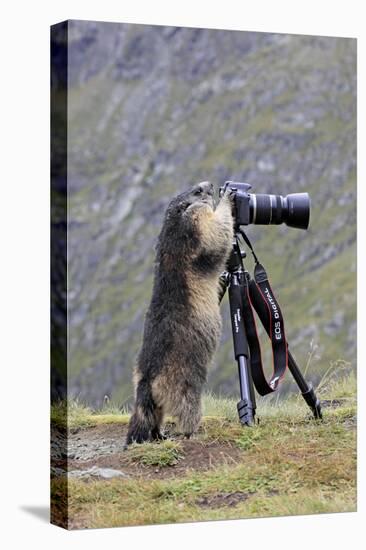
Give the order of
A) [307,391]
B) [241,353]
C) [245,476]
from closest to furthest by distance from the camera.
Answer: [245,476] → [241,353] → [307,391]

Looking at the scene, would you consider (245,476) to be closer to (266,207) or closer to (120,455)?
(120,455)

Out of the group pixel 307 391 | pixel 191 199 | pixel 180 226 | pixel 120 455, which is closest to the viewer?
pixel 120 455

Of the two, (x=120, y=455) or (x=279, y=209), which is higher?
(x=279, y=209)

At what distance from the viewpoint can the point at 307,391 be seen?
45.5ft

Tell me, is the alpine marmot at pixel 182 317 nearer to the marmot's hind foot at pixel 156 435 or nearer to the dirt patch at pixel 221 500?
the marmot's hind foot at pixel 156 435

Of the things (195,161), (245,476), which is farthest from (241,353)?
(195,161)

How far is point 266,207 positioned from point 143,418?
2.91 metres

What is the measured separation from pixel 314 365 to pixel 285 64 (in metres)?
6.80

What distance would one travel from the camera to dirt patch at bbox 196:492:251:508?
12438 millimetres

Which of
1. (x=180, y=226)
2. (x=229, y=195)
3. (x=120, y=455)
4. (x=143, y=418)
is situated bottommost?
(x=120, y=455)

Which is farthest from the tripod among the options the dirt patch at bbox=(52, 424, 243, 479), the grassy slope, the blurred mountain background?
the dirt patch at bbox=(52, 424, 243, 479)

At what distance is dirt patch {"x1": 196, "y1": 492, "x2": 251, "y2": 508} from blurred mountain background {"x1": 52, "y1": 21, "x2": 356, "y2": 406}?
1.61m

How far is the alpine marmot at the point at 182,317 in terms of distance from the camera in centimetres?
1269

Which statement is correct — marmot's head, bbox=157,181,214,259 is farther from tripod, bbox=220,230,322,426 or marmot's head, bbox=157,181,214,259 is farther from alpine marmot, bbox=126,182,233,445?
tripod, bbox=220,230,322,426
